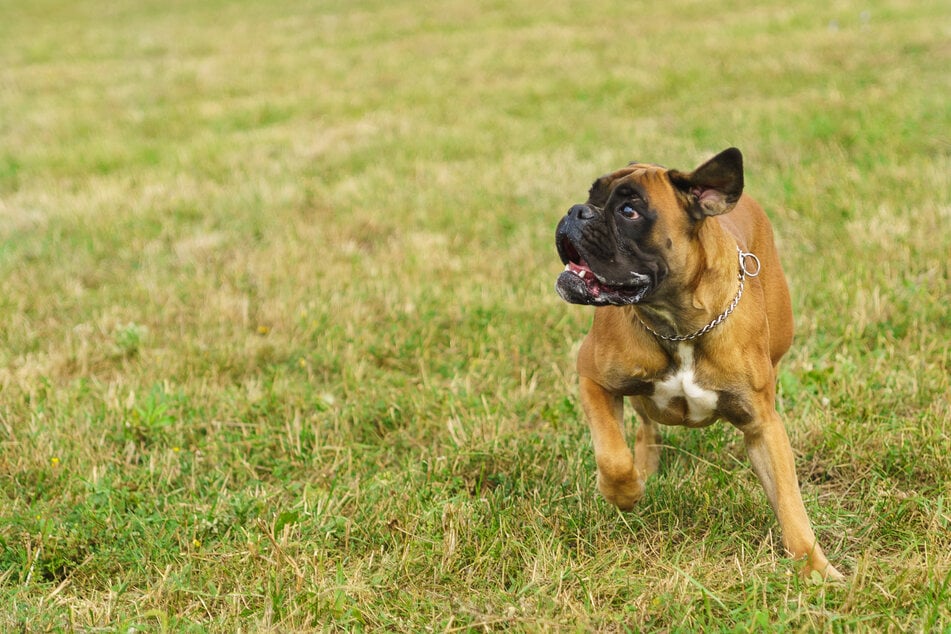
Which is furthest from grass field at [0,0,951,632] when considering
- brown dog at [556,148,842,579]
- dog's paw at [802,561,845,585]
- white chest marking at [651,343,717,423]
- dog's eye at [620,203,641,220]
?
dog's eye at [620,203,641,220]

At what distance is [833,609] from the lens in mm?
3271

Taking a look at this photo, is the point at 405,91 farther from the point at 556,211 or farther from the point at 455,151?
the point at 556,211

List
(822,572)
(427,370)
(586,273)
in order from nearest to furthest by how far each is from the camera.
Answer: (822,572) < (586,273) < (427,370)

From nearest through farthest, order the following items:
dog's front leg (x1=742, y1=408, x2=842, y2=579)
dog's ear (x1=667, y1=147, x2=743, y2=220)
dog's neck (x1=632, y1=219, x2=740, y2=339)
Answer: dog's ear (x1=667, y1=147, x2=743, y2=220) < dog's front leg (x1=742, y1=408, x2=842, y2=579) < dog's neck (x1=632, y1=219, x2=740, y2=339)

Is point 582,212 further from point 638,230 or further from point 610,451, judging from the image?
point 610,451

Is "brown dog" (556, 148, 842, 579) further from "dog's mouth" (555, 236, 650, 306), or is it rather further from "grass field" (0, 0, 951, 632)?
"grass field" (0, 0, 951, 632)

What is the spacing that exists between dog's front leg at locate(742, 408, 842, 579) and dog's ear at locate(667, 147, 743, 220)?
0.87 meters

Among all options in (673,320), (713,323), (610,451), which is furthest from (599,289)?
(610,451)

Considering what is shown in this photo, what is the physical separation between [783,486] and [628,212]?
3.91ft

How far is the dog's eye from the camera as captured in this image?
3596 mm

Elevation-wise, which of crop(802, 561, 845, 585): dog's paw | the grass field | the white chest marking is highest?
the white chest marking

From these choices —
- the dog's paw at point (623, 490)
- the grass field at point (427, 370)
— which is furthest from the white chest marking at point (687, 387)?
the grass field at point (427, 370)

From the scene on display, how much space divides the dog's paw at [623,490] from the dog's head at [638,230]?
28.1 inches

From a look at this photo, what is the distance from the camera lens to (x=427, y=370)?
18.5ft
